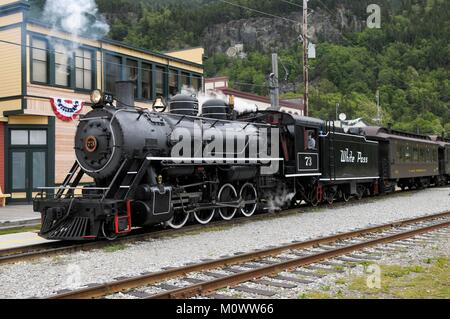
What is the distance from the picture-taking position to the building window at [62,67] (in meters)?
20.7

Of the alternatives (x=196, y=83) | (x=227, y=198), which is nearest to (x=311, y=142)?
(x=227, y=198)

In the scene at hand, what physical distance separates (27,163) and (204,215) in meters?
10.4

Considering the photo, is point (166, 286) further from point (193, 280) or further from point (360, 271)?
point (360, 271)

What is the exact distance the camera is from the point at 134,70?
79.8 ft

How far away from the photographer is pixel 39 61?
66.0 feet

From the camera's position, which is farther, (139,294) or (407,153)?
(407,153)

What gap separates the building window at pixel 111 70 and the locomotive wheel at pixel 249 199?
38.3 feet

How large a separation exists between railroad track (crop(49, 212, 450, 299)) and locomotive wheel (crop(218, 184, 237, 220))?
3831 mm

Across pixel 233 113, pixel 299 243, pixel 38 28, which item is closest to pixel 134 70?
pixel 38 28

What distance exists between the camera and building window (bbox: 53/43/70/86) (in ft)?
67.8

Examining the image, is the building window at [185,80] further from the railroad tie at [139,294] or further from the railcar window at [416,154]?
the railroad tie at [139,294]

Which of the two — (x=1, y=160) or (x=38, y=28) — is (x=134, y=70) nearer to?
(x=38, y=28)

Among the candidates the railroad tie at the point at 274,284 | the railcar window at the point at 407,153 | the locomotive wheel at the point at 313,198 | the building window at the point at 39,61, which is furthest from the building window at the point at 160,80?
the railroad tie at the point at 274,284

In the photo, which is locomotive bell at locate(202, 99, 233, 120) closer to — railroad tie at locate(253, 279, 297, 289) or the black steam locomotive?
the black steam locomotive
